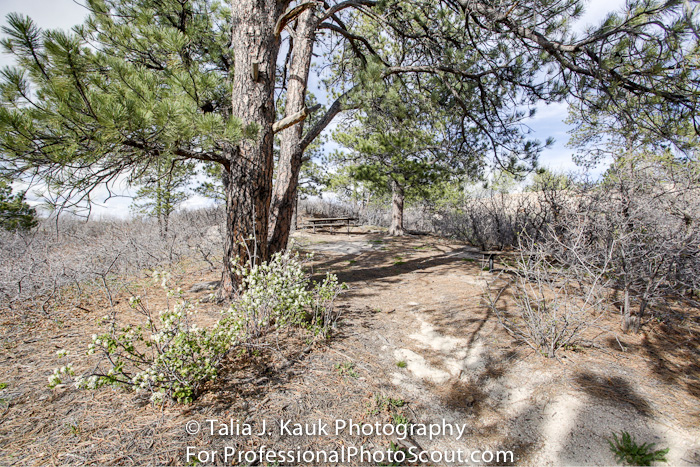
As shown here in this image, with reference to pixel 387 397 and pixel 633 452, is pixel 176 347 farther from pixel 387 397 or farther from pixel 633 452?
pixel 633 452

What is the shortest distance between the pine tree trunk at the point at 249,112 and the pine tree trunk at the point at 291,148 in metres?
0.74

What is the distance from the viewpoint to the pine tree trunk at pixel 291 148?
4.16 meters

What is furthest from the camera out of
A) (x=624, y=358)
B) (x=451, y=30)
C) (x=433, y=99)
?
(x=433, y=99)

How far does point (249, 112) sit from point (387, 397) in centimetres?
319

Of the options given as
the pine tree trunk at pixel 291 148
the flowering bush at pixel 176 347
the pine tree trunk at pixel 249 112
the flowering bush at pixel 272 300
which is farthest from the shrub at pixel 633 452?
the pine tree trunk at pixel 291 148

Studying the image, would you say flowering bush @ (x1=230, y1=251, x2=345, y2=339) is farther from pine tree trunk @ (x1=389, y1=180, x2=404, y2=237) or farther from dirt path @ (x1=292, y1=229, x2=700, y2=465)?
pine tree trunk @ (x1=389, y1=180, x2=404, y2=237)

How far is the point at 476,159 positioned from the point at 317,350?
519 cm

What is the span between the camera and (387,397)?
2.14 m

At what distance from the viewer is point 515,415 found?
2.03 metres

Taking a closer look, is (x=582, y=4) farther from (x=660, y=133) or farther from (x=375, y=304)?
(x=375, y=304)

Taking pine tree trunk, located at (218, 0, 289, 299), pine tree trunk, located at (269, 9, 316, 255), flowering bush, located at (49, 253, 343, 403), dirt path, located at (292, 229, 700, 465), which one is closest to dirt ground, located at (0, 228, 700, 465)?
dirt path, located at (292, 229, 700, 465)

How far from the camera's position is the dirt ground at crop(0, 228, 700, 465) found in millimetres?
1677

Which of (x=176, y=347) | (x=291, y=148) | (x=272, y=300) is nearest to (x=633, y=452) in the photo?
(x=272, y=300)

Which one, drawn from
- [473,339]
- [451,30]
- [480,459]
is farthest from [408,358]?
[451,30]
